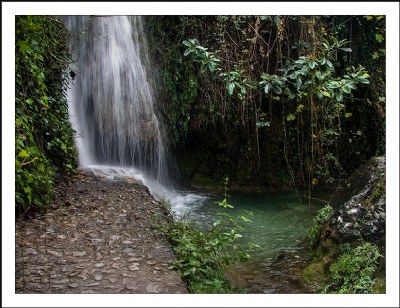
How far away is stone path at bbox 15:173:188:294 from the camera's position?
3.04m

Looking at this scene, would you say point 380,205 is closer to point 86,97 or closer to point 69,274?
point 69,274

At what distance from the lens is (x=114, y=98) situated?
6.86 meters

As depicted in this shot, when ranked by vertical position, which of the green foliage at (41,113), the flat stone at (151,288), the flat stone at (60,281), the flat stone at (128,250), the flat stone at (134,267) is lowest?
the flat stone at (151,288)

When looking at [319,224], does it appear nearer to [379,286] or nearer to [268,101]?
[379,286]

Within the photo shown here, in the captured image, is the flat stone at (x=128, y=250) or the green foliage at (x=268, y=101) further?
the green foliage at (x=268, y=101)

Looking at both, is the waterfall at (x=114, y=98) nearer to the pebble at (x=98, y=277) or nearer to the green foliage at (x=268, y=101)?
the green foliage at (x=268, y=101)

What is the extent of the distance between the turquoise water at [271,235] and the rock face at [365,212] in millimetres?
676

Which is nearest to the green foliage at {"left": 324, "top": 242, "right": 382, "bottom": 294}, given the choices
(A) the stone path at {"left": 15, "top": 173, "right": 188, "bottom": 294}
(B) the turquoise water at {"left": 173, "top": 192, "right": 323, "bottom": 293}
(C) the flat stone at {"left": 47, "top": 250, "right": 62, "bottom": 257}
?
(B) the turquoise water at {"left": 173, "top": 192, "right": 323, "bottom": 293}

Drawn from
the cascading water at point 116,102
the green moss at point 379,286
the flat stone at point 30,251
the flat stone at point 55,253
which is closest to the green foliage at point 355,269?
the green moss at point 379,286

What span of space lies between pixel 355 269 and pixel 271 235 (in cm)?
188

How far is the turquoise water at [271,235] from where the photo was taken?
4.19m

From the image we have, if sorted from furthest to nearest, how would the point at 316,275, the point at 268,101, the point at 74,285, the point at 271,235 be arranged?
the point at 268,101 < the point at 271,235 < the point at 316,275 < the point at 74,285

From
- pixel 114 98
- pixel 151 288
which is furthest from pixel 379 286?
pixel 114 98

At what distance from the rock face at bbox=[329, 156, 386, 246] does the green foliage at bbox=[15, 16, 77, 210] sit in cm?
323
